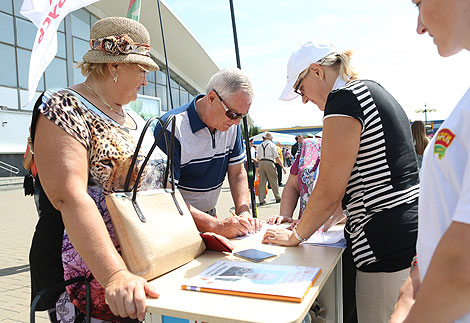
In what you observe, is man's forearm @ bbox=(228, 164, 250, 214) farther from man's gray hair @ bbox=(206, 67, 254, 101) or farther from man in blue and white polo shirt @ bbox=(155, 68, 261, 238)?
man's gray hair @ bbox=(206, 67, 254, 101)

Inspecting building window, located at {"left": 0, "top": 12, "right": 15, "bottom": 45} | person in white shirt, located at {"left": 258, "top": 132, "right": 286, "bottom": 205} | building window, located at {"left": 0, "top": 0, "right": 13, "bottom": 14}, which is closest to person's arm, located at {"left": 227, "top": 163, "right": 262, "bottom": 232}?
person in white shirt, located at {"left": 258, "top": 132, "right": 286, "bottom": 205}

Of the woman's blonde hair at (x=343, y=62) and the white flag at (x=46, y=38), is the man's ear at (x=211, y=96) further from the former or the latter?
the white flag at (x=46, y=38)

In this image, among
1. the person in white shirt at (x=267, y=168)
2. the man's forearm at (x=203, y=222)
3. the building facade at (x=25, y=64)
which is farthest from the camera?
the building facade at (x=25, y=64)

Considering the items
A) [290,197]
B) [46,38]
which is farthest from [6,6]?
[290,197]

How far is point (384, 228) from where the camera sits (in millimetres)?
1363

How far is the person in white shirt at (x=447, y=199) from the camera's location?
650 mm

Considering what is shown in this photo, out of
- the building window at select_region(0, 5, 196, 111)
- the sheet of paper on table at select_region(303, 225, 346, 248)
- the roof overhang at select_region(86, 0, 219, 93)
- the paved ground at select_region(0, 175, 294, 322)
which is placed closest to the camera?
the sheet of paper on table at select_region(303, 225, 346, 248)

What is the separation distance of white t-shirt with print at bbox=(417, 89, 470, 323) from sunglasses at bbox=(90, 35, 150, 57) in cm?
105

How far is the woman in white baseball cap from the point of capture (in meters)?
1.33

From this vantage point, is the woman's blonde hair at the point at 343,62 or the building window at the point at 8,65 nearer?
the woman's blonde hair at the point at 343,62

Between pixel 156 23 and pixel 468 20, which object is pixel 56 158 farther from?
pixel 156 23

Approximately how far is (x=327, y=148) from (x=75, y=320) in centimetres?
107

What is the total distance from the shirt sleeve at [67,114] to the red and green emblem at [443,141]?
0.97m

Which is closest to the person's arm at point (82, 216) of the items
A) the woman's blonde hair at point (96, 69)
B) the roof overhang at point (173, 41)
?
the woman's blonde hair at point (96, 69)
